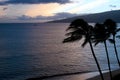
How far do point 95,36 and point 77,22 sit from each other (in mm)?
5449

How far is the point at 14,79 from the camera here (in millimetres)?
63094

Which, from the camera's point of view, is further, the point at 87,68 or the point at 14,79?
the point at 87,68

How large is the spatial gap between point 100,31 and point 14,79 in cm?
2535

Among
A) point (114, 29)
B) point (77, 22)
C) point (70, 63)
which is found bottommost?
point (70, 63)

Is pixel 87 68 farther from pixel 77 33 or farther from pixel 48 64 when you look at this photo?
pixel 77 33

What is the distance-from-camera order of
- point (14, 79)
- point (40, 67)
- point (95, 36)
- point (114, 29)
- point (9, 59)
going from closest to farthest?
point (95, 36), point (114, 29), point (14, 79), point (40, 67), point (9, 59)

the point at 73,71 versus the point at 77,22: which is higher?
the point at 77,22

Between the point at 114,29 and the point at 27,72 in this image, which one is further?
the point at 27,72

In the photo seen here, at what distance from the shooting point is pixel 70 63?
82.4 meters

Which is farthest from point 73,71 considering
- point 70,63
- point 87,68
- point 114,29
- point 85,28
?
point 85,28

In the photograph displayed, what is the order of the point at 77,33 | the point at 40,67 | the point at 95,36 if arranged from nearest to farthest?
the point at 77,33 < the point at 95,36 < the point at 40,67

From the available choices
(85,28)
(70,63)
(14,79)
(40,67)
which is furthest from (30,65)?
(85,28)

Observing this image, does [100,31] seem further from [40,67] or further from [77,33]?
[40,67]

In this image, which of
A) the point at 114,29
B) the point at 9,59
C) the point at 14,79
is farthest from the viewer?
the point at 9,59
